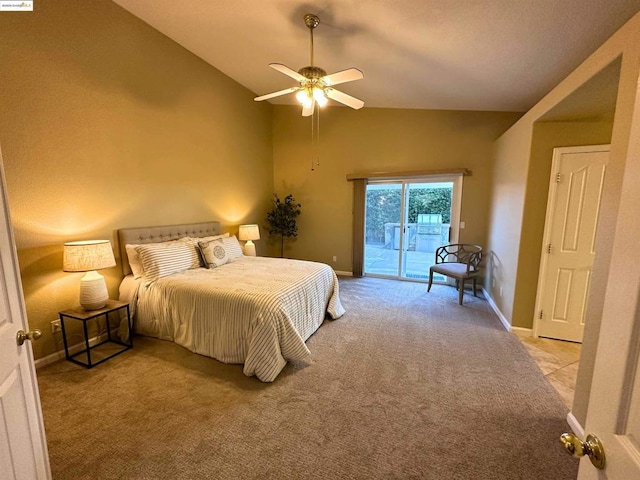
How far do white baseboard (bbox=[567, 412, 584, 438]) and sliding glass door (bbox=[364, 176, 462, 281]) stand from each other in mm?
3327

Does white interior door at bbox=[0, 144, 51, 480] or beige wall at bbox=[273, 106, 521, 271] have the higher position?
beige wall at bbox=[273, 106, 521, 271]

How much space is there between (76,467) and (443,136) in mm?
5498

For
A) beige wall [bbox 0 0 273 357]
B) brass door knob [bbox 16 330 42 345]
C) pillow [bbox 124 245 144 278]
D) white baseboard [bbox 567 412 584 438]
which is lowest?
white baseboard [bbox 567 412 584 438]

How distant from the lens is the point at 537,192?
9.71 ft

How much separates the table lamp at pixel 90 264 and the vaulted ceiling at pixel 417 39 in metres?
2.50

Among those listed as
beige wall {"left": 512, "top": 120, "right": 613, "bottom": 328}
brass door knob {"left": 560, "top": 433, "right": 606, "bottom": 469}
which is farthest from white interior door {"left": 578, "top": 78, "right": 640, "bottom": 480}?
Answer: beige wall {"left": 512, "top": 120, "right": 613, "bottom": 328}

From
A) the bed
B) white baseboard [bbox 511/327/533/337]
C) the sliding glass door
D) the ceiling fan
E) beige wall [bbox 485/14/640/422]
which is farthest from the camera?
the sliding glass door

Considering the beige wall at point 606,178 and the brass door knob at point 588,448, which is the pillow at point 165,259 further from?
the beige wall at point 606,178

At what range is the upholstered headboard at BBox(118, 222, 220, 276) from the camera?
313 cm

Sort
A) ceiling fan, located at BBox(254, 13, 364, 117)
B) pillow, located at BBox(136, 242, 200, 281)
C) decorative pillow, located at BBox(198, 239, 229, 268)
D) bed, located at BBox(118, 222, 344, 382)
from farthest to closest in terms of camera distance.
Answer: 1. decorative pillow, located at BBox(198, 239, 229, 268)
2. pillow, located at BBox(136, 242, 200, 281)
3. ceiling fan, located at BBox(254, 13, 364, 117)
4. bed, located at BBox(118, 222, 344, 382)

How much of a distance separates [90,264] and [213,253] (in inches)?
50.2

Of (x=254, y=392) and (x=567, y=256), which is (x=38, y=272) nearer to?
(x=254, y=392)

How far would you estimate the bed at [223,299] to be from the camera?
7.82 feet

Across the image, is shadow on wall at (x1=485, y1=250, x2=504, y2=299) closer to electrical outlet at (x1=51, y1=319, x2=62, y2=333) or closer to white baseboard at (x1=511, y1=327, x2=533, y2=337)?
white baseboard at (x1=511, y1=327, x2=533, y2=337)
